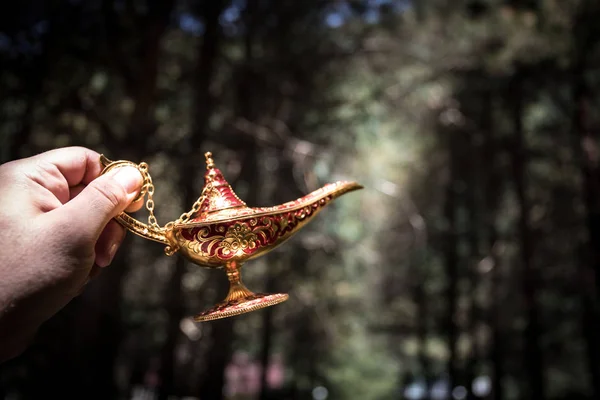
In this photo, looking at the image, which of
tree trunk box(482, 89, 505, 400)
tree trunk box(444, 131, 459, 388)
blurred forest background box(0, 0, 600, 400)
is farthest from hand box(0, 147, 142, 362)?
tree trunk box(444, 131, 459, 388)

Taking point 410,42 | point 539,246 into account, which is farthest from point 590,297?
point 410,42

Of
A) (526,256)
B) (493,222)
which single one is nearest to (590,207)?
(526,256)

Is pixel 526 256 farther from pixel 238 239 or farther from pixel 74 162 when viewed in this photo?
pixel 74 162

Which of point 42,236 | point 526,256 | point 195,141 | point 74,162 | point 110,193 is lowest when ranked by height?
point 42,236

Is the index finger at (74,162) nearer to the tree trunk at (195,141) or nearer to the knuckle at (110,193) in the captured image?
the knuckle at (110,193)

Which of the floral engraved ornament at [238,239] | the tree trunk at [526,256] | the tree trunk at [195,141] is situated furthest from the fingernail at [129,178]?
the tree trunk at [526,256]

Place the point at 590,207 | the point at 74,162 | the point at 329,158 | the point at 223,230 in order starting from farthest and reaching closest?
1. the point at 590,207
2. the point at 329,158
3. the point at 223,230
4. the point at 74,162

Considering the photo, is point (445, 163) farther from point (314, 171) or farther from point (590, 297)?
point (314, 171)
